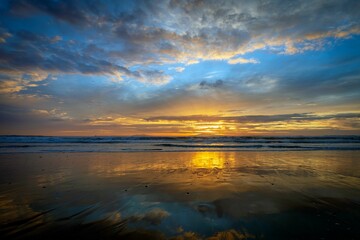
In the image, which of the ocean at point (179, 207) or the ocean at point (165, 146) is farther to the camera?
the ocean at point (165, 146)

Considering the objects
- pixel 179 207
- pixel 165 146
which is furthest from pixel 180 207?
pixel 165 146

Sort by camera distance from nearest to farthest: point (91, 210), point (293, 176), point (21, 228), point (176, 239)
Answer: point (176, 239) < point (21, 228) < point (91, 210) < point (293, 176)

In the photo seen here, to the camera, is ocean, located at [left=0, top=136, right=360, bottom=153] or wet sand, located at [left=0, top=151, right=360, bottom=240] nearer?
wet sand, located at [left=0, top=151, right=360, bottom=240]

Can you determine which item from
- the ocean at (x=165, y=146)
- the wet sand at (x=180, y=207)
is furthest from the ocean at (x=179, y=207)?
the ocean at (x=165, y=146)

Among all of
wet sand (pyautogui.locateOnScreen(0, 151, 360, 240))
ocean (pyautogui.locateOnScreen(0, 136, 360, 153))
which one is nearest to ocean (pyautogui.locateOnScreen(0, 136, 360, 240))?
wet sand (pyautogui.locateOnScreen(0, 151, 360, 240))

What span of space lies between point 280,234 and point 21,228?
496 cm

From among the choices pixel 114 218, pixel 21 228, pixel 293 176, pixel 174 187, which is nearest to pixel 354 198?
pixel 293 176

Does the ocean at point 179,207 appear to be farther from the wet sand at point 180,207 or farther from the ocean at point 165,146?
the ocean at point 165,146

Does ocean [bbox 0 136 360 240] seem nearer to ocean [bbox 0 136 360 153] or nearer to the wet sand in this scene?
the wet sand

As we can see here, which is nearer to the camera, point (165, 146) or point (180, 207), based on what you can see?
point (180, 207)

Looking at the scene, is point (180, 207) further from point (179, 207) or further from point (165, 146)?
point (165, 146)

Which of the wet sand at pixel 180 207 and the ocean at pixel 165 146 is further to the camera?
the ocean at pixel 165 146

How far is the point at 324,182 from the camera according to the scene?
7.43m

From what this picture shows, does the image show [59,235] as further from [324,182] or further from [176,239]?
[324,182]
